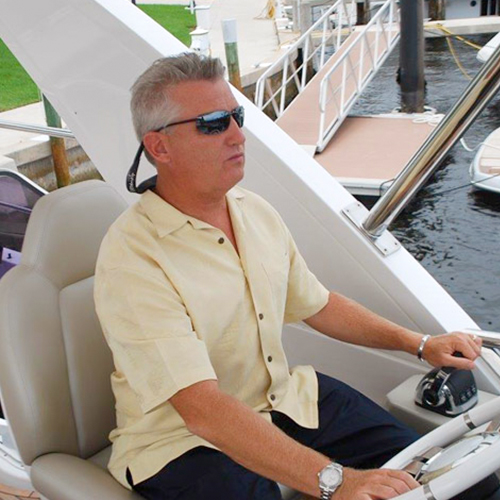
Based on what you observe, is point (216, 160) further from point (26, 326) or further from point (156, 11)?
point (156, 11)

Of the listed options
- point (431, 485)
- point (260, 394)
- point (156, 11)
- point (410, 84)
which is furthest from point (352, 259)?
point (156, 11)

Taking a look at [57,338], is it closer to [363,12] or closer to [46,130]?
[46,130]

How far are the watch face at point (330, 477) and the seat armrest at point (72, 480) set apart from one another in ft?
1.39

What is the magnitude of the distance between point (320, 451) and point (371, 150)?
260 inches

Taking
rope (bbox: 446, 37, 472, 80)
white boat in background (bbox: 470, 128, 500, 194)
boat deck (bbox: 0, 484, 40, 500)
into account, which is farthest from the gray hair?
rope (bbox: 446, 37, 472, 80)

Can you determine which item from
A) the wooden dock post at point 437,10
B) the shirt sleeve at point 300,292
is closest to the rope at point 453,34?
the wooden dock post at point 437,10

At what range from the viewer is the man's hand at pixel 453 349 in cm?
175

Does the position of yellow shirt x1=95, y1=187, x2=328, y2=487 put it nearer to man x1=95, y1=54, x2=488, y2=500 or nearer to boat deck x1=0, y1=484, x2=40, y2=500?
man x1=95, y1=54, x2=488, y2=500

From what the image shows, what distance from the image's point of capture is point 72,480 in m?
1.63

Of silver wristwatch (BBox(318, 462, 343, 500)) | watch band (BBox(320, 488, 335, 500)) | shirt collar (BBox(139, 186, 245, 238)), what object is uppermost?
shirt collar (BBox(139, 186, 245, 238))

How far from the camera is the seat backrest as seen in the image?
170cm

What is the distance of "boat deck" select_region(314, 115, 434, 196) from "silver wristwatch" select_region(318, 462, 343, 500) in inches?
226

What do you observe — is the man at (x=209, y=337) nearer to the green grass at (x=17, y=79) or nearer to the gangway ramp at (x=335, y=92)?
the gangway ramp at (x=335, y=92)

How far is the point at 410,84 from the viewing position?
973cm
